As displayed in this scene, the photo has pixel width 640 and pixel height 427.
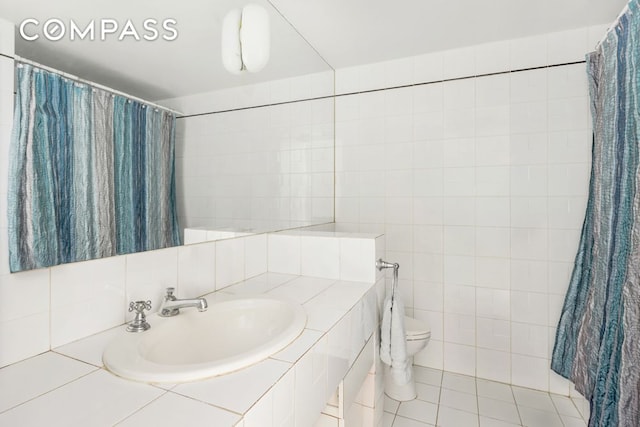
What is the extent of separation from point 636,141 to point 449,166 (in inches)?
38.0

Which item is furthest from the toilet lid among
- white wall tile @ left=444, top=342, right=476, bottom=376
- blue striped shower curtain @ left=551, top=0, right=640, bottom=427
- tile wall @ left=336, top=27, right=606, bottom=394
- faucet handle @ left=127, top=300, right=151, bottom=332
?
faucet handle @ left=127, top=300, right=151, bottom=332

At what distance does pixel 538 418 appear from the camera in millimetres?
1791

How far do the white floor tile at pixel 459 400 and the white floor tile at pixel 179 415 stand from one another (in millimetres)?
1789

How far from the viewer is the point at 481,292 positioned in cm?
218

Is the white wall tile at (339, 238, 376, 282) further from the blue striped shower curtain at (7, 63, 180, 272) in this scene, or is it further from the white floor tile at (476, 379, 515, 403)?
the white floor tile at (476, 379, 515, 403)

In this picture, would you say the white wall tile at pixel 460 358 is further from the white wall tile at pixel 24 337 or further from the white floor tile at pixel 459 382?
the white wall tile at pixel 24 337

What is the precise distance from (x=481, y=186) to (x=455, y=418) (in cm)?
141

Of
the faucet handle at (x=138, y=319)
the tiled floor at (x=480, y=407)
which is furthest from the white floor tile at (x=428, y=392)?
the faucet handle at (x=138, y=319)

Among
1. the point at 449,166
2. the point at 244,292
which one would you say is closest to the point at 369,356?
the point at 244,292

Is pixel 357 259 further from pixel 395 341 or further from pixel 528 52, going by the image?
pixel 528 52

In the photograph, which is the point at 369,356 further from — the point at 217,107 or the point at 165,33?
the point at 165,33

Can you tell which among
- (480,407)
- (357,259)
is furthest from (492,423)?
(357,259)

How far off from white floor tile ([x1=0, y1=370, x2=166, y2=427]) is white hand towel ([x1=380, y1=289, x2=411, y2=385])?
1.18 meters

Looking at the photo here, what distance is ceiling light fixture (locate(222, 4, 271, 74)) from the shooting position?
4.56 feet
